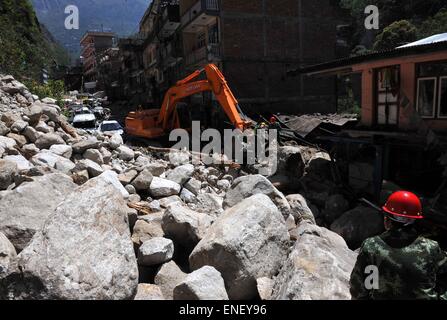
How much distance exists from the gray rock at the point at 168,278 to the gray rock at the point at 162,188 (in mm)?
3910

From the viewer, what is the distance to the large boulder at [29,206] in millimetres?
4973

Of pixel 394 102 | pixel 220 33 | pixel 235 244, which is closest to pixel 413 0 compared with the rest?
pixel 220 33

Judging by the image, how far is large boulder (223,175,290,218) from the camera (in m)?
7.83

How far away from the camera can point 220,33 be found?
22688 mm

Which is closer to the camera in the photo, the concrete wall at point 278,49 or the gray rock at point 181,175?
the gray rock at point 181,175

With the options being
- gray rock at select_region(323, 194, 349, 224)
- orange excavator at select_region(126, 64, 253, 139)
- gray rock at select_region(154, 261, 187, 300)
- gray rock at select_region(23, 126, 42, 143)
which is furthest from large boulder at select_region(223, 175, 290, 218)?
orange excavator at select_region(126, 64, 253, 139)

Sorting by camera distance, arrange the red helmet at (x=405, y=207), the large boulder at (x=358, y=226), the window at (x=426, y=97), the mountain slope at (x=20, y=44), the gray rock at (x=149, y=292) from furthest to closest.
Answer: the mountain slope at (x=20, y=44)
the window at (x=426, y=97)
the large boulder at (x=358, y=226)
the gray rock at (x=149, y=292)
the red helmet at (x=405, y=207)

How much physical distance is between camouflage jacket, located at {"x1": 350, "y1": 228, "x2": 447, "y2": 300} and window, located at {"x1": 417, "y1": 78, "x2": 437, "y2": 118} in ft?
29.7

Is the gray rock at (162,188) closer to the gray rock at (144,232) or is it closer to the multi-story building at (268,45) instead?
the gray rock at (144,232)

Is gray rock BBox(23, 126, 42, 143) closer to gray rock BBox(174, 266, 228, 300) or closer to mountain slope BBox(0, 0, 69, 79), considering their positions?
gray rock BBox(174, 266, 228, 300)

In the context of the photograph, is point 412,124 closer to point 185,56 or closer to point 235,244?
point 235,244

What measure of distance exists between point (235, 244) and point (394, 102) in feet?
30.4

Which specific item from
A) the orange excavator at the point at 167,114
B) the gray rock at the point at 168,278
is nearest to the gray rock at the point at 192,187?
the gray rock at the point at 168,278

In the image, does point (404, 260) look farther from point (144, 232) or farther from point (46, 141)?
point (46, 141)
